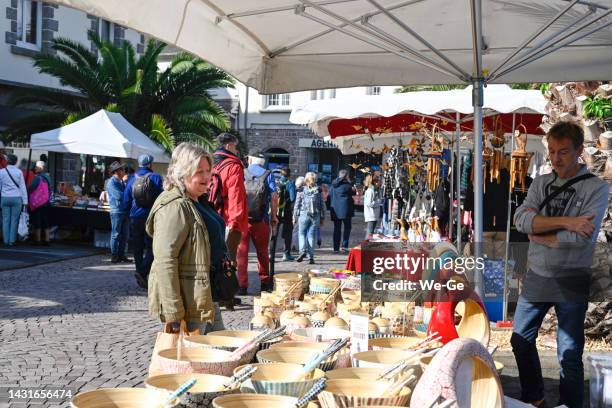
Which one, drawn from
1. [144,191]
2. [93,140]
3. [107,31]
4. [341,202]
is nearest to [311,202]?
[341,202]

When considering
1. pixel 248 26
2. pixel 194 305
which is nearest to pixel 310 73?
pixel 248 26

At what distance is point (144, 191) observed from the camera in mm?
11297

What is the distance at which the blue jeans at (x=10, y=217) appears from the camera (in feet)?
52.8

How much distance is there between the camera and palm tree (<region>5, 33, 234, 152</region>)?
23.5m

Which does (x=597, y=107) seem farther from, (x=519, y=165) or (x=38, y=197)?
(x=38, y=197)

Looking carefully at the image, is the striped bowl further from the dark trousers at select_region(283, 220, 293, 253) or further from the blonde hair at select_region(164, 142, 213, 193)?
the dark trousers at select_region(283, 220, 293, 253)

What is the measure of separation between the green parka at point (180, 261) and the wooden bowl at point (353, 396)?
1.73 m

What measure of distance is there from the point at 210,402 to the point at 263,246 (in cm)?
865

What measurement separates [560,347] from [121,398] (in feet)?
9.09

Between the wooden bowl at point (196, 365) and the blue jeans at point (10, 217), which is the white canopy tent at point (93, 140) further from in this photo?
the wooden bowl at point (196, 365)

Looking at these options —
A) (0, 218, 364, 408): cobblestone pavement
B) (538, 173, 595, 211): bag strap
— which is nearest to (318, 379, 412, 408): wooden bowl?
(538, 173, 595, 211): bag strap

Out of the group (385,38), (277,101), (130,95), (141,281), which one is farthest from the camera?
(277,101)

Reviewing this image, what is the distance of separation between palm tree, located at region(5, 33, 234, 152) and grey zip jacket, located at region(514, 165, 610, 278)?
18.8m

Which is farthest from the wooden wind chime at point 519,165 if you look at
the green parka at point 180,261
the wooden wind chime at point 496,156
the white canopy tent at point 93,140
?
the white canopy tent at point 93,140
